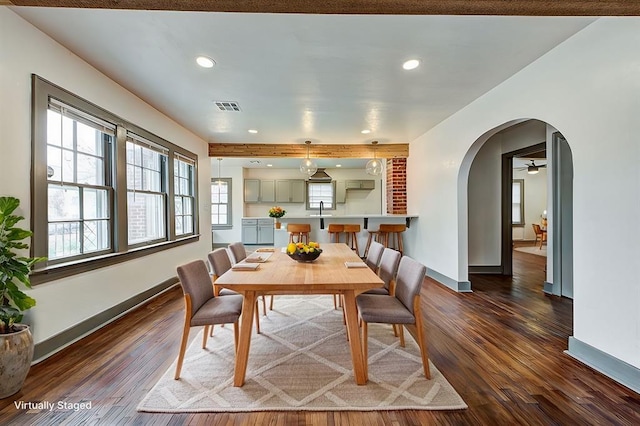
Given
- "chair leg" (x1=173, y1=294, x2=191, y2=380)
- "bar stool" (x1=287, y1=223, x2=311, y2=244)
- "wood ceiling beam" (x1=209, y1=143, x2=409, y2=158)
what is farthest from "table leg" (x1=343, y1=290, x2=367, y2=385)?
"wood ceiling beam" (x1=209, y1=143, x2=409, y2=158)

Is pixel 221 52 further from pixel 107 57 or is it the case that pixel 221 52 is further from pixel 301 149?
pixel 301 149

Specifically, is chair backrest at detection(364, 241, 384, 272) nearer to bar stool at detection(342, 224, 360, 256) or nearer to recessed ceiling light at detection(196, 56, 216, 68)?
bar stool at detection(342, 224, 360, 256)

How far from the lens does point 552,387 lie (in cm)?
187

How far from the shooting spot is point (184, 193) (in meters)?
4.98

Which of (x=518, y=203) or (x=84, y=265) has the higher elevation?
(x=518, y=203)

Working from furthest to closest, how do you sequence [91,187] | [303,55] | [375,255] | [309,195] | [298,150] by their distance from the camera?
[309,195]
[298,150]
[375,255]
[91,187]
[303,55]

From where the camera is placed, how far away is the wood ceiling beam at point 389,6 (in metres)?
1.36

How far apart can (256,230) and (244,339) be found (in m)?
6.89

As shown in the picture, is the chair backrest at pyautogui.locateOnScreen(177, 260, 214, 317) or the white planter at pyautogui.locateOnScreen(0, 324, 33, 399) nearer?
the white planter at pyautogui.locateOnScreen(0, 324, 33, 399)

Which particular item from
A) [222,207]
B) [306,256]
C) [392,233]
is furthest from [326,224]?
[222,207]

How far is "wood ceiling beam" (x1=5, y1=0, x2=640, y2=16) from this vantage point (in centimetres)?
136

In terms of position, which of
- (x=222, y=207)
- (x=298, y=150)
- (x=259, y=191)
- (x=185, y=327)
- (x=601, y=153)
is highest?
(x=298, y=150)

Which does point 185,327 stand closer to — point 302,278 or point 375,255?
point 302,278

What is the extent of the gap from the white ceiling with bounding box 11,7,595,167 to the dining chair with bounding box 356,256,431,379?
179cm
